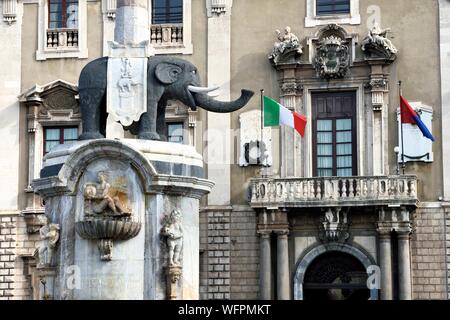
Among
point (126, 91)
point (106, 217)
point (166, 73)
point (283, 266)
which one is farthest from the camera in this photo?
point (283, 266)

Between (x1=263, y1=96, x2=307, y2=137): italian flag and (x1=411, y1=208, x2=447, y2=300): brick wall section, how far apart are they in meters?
4.70

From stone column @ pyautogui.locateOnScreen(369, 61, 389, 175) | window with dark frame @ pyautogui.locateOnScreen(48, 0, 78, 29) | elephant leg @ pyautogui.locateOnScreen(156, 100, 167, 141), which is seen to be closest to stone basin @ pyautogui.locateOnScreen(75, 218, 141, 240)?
elephant leg @ pyautogui.locateOnScreen(156, 100, 167, 141)

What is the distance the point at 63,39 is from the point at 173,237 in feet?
67.1

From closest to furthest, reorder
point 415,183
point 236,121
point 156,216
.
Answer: point 156,216 → point 415,183 → point 236,121

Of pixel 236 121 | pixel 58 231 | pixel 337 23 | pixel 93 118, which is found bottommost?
pixel 58 231

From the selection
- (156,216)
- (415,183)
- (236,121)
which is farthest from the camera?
(236,121)

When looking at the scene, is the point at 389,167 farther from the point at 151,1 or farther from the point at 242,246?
the point at 151,1

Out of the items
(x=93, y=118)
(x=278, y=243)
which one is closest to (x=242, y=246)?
(x=278, y=243)

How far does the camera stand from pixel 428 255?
119 ft

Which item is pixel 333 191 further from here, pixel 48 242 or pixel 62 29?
pixel 48 242

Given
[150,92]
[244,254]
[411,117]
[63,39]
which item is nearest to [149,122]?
[150,92]

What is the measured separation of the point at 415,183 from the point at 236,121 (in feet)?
20.3

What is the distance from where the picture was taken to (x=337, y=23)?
124 feet

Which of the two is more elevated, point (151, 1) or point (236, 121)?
point (151, 1)
